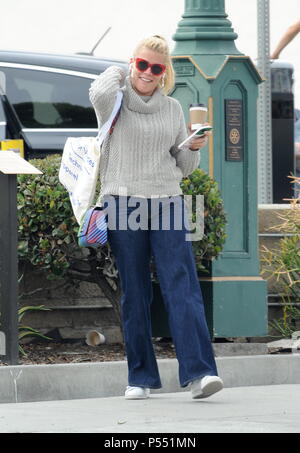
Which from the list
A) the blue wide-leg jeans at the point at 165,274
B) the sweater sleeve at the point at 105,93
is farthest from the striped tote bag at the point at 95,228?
the sweater sleeve at the point at 105,93

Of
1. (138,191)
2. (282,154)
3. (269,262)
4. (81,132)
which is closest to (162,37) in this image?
(138,191)

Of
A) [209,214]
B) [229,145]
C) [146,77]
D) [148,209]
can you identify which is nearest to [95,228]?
[148,209]

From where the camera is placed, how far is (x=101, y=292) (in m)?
9.01

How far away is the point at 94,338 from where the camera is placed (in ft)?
28.8

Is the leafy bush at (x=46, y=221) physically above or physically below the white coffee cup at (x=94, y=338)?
above

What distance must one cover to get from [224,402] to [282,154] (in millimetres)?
8010

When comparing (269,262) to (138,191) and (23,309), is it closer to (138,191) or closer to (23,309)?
(23,309)

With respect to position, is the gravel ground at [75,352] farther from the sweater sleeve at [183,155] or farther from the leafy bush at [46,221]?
the sweater sleeve at [183,155]

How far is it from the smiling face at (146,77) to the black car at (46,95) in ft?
14.7

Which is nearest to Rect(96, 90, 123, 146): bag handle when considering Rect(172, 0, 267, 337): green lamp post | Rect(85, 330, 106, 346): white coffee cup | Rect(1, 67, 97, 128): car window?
Rect(172, 0, 267, 337): green lamp post

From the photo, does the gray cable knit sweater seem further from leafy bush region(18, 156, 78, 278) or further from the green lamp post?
the green lamp post

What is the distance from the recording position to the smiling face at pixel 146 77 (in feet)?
23.4

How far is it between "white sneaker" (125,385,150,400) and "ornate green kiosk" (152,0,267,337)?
1.48 metres

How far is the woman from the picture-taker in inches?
278
